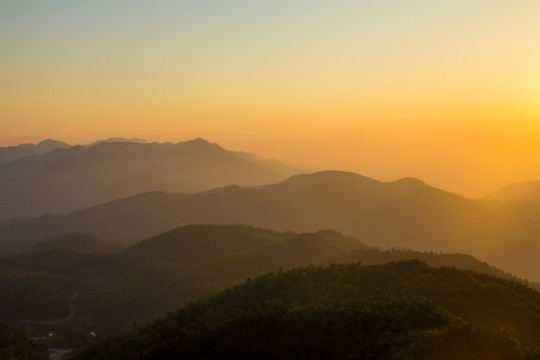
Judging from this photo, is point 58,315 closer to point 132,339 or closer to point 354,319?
point 132,339

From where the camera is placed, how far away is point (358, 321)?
124 ft

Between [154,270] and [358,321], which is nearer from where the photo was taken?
[358,321]

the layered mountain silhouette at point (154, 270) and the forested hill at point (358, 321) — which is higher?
the forested hill at point (358, 321)

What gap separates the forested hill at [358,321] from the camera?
1237 inches

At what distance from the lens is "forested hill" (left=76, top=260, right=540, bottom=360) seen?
31422mm

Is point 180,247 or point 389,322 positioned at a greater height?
point 389,322

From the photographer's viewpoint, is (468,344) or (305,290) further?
(305,290)

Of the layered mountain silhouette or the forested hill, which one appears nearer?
the forested hill

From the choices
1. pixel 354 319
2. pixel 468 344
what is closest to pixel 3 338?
pixel 354 319

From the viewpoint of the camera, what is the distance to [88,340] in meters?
93.8

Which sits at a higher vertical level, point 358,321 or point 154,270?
point 358,321

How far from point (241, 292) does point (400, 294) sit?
2253cm

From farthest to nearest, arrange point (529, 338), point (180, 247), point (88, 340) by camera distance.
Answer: point (180, 247)
point (88, 340)
point (529, 338)

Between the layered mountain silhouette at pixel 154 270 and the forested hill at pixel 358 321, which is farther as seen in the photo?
the layered mountain silhouette at pixel 154 270
